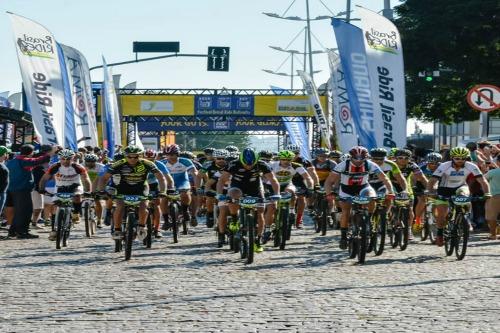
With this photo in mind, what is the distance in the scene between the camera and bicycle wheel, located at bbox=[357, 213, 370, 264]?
15.0m

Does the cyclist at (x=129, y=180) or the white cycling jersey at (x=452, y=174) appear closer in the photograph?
the cyclist at (x=129, y=180)

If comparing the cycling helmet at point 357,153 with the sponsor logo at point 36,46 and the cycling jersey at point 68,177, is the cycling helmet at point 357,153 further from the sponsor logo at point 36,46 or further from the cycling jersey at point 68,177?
the sponsor logo at point 36,46

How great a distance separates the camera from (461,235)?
1592 centimetres

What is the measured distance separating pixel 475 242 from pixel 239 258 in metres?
5.64

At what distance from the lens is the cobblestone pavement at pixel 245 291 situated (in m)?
9.19

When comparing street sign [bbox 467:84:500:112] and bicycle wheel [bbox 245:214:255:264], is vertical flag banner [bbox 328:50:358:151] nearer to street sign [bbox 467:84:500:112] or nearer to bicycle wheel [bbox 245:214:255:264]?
street sign [bbox 467:84:500:112]

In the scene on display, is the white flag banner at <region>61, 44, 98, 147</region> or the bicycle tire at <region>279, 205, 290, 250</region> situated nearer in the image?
the bicycle tire at <region>279, 205, 290, 250</region>

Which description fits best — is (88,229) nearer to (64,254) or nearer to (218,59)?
(64,254)

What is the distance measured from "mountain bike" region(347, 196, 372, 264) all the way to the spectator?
24.6 feet

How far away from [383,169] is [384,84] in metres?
3.93

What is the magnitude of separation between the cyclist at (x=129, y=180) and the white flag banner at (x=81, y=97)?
38.7 ft

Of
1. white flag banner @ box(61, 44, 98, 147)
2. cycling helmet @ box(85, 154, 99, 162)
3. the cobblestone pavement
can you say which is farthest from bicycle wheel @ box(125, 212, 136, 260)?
white flag banner @ box(61, 44, 98, 147)

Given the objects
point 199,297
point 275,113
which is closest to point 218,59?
point 275,113

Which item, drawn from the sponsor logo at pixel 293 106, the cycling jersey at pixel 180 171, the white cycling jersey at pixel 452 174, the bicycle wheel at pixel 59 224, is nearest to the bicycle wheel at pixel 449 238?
the white cycling jersey at pixel 452 174
